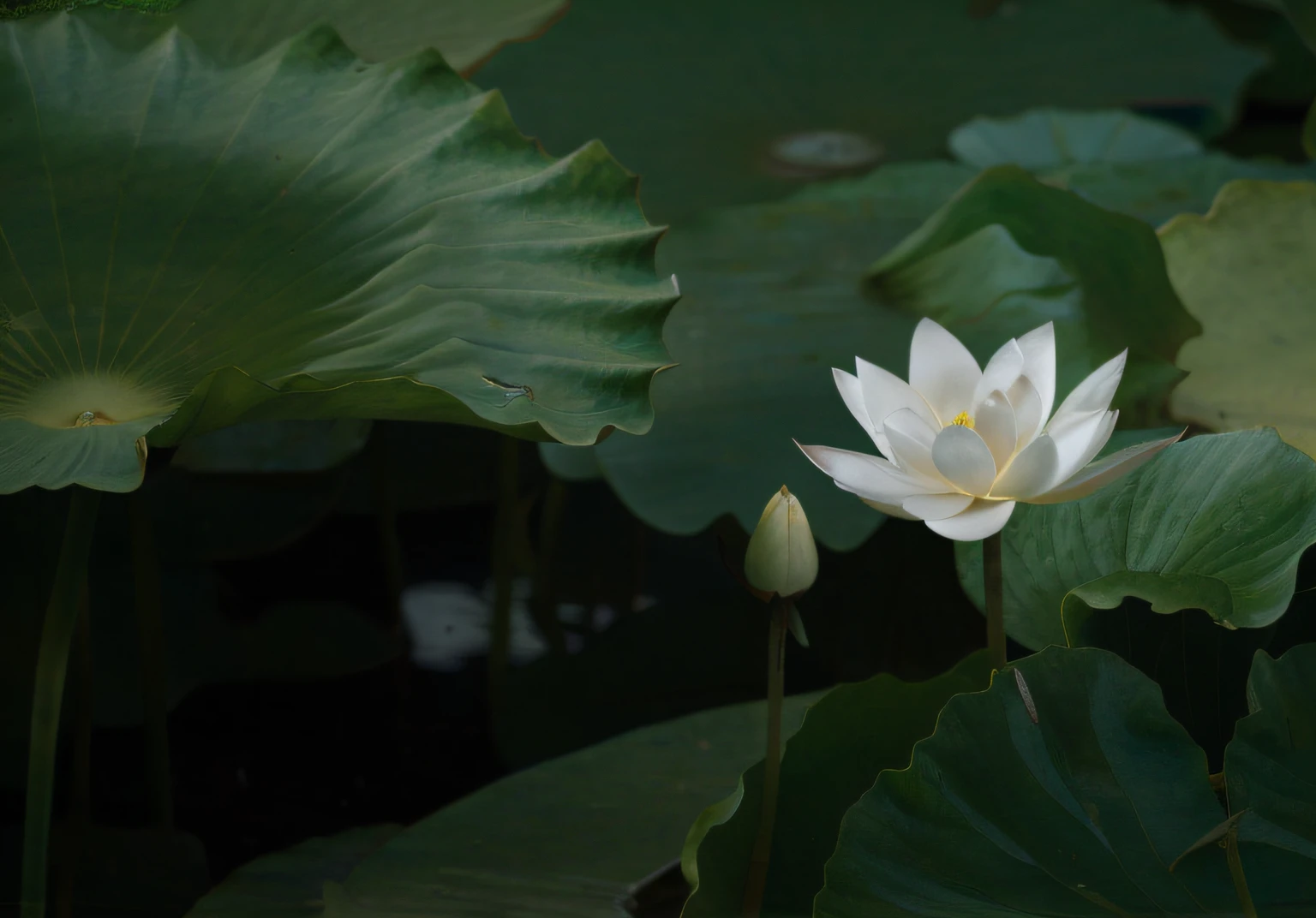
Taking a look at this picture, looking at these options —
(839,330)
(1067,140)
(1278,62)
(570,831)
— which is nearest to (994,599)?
(570,831)

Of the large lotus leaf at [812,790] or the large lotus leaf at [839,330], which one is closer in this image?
the large lotus leaf at [812,790]

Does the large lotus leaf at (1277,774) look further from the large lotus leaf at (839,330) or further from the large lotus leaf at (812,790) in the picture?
the large lotus leaf at (839,330)

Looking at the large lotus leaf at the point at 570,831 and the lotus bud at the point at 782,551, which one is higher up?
the lotus bud at the point at 782,551

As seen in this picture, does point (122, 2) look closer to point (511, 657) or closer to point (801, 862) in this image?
point (511, 657)

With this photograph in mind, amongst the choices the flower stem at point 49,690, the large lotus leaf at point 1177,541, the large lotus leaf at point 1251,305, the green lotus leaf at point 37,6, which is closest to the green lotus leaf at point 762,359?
the large lotus leaf at point 1177,541

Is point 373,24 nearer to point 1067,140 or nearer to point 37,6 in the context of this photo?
point 37,6

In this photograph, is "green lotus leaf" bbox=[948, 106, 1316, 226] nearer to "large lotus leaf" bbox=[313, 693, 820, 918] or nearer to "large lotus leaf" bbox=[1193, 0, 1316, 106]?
"large lotus leaf" bbox=[1193, 0, 1316, 106]
